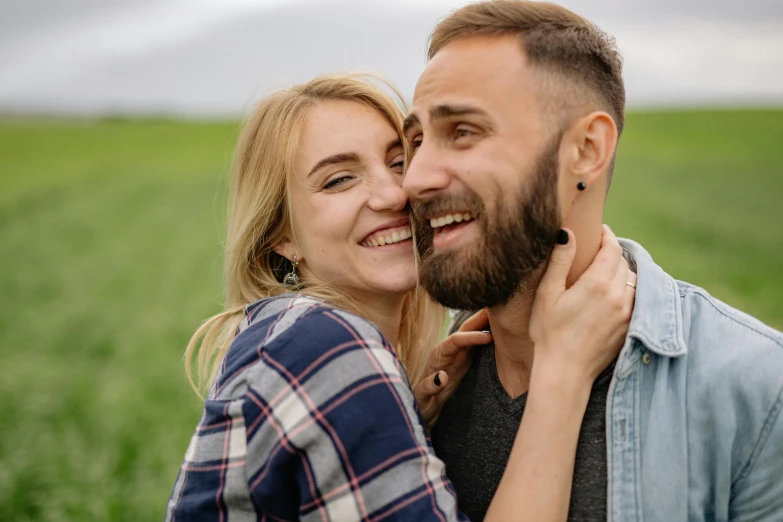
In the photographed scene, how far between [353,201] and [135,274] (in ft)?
45.1

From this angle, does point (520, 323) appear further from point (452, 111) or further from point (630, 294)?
point (452, 111)

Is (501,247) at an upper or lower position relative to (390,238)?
upper

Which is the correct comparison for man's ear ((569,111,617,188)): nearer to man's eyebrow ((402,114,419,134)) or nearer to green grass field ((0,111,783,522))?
man's eyebrow ((402,114,419,134))

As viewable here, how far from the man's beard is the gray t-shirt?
0.44 meters

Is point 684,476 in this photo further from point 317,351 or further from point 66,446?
point 66,446

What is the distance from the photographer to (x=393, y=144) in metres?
3.31

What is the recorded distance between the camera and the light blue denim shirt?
7.55ft

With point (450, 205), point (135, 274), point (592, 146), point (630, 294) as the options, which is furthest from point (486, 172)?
point (135, 274)

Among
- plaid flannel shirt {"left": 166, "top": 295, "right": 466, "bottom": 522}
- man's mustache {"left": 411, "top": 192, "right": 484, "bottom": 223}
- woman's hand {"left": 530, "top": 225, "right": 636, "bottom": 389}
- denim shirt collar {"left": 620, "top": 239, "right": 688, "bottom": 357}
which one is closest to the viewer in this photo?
Answer: plaid flannel shirt {"left": 166, "top": 295, "right": 466, "bottom": 522}

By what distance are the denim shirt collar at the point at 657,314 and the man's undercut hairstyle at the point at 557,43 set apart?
64 centimetres

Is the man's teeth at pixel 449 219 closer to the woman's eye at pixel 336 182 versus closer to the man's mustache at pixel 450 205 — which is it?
the man's mustache at pixel 450 205

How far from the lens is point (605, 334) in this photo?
2590 mm

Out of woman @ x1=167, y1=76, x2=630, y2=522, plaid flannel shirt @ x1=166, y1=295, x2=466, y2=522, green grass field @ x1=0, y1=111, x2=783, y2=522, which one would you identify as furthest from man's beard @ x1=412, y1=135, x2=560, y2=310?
green grass field @ x1=0, y1=111, x2=783, y2=522

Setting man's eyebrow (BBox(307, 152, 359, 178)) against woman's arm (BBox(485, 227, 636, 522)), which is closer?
woman's arm (BBox(485, 227, 636, 522))
